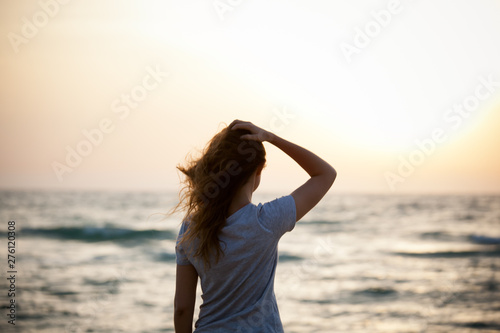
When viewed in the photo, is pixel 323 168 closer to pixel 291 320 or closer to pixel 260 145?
pixel 260 145

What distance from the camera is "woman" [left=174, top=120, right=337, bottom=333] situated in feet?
6.14

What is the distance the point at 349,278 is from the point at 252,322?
10.7m

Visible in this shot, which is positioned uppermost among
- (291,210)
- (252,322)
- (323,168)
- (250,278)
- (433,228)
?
(323,168)

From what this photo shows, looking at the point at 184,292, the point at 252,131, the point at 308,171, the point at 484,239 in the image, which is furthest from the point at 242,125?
the point at 484,239

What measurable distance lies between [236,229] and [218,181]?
0.64 ft

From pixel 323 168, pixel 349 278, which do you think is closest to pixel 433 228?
pixel 349 278

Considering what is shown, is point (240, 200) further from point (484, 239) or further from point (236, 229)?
point (484, 239)

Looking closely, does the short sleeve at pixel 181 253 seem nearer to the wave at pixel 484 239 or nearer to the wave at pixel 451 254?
the wave at pixel 451 254

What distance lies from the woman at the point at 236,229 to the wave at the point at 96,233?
58.1 ft

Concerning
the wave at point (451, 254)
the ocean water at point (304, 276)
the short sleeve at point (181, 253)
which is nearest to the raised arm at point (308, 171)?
the short sleeve at point (181, 253)

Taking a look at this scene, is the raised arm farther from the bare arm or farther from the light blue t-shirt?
the bare arm

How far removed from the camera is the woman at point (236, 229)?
1872mm

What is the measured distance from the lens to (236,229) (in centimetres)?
187

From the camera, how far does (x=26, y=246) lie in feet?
56.1
